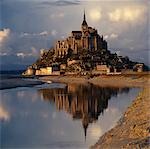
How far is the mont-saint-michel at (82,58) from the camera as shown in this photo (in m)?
93.7

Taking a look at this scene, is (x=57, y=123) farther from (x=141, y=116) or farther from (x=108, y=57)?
(x=108, y=57)

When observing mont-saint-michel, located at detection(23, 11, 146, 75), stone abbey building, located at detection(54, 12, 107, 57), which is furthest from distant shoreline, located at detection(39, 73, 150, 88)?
stone abbey building, located at detection(54, 12, 107, 57)

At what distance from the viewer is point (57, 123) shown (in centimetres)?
1354

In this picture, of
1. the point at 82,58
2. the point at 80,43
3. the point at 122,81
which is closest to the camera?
the point at 122,81

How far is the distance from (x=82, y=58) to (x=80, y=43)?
7.82 meters

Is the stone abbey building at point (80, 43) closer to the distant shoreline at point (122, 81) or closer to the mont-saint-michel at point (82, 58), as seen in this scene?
the mont-saint-michel at point (82, 58)

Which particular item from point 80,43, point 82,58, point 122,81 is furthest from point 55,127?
point 80,43

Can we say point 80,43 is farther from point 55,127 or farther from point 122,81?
point 55,127

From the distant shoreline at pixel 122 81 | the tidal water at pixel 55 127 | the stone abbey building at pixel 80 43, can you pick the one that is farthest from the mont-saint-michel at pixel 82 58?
the tidal water at pixel 55 127

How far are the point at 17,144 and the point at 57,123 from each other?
3.54 metres

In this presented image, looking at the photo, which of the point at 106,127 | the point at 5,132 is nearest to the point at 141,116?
the point at 106,127

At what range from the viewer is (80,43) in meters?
103

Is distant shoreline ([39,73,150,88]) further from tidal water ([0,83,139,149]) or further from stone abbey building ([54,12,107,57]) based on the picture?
stone abbey building ([54,12,107,57])

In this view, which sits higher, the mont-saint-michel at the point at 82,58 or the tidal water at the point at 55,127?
the mont-saint-michel at the point at 82,58
